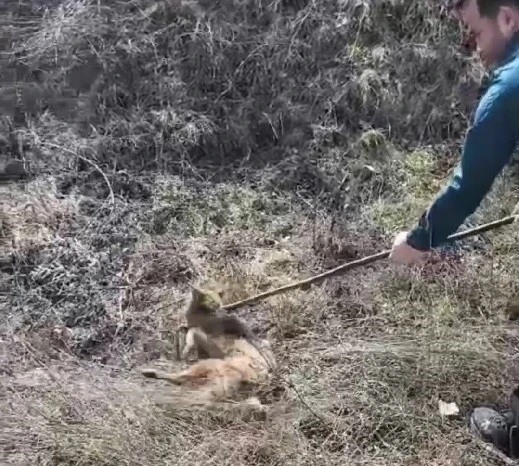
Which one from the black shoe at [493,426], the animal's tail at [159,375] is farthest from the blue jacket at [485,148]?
the animal's tail at [159,375]

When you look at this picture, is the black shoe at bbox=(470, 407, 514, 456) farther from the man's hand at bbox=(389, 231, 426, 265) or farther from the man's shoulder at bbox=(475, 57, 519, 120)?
the man's shoulder at bbox=(475, 57, 519, 120)

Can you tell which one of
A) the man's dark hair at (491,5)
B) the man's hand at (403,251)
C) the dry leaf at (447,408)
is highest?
the man's dark hair at (491,5)

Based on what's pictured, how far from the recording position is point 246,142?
4.70m

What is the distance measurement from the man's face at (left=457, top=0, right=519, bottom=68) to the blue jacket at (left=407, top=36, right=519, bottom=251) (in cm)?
3

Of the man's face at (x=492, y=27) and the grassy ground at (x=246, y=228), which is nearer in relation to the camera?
the man's face at (x=492, y=27)

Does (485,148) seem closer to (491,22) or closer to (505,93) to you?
(505,93)

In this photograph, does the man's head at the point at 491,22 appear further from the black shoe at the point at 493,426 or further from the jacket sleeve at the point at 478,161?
the black shoe at the point at 493,426

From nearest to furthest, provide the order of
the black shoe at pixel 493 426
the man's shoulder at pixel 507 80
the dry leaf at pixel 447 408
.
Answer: the man's shoulder at pixel 507 80, the black shoe at pixel 493 426, the dry leaf at pixel 447 408

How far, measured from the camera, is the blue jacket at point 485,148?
2150 mm

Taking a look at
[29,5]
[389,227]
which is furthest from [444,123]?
[29,5]

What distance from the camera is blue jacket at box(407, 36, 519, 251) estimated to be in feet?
7.06

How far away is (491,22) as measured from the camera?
88.2 inches

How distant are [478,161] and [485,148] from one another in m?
0.05

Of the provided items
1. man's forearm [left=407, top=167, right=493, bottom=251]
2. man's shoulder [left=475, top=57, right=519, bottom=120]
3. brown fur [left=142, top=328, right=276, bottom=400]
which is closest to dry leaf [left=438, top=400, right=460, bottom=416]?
brown fur [left=142, top=328, right=276, bottom=400]
